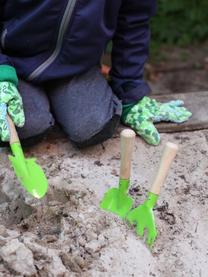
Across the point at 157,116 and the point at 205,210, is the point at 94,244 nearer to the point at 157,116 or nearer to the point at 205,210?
the point at 205,210

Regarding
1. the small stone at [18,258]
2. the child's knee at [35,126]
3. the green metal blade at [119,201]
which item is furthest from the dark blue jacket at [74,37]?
the small stone at [18,258]

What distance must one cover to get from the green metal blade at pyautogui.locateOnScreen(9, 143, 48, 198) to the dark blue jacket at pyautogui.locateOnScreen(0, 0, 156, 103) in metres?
0.30

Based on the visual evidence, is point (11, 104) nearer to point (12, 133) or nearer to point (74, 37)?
point (12, 133)

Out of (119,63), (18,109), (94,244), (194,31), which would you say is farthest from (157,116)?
(194,31)

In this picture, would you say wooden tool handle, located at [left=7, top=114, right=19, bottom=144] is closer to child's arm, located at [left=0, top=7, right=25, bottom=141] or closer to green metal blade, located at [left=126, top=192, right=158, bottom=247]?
child's arm, located at [left=0, top=7, right=25, bottom=141]

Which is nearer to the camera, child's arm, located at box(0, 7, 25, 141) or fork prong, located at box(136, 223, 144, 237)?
fork prong, located at box(136, 223, 144, 237)

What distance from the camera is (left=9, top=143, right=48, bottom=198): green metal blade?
1392 mm

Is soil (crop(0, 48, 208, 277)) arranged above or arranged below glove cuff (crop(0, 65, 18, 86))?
below

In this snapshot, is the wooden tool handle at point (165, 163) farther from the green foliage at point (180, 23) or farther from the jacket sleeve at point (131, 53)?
the green foliage at point (180, 23)

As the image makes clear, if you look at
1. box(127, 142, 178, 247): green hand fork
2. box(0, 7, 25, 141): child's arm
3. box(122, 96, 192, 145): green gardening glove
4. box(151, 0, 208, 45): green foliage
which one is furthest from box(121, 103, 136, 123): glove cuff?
box(151, 0, 208, 45): green foliage

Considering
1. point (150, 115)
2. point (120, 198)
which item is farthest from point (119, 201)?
point (150, 115)

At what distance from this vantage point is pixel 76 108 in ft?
5.59

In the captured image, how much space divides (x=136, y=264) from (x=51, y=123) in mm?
496

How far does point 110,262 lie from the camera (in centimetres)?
133
